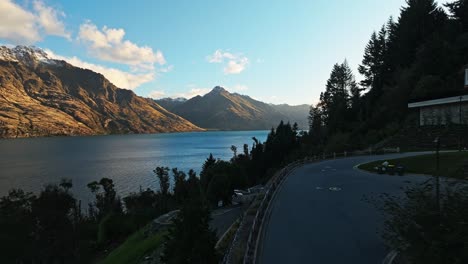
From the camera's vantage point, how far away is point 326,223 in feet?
55.0

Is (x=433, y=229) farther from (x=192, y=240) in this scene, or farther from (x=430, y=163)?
(x=430, y=163)

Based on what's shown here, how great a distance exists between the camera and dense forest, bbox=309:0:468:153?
58031 millimetres

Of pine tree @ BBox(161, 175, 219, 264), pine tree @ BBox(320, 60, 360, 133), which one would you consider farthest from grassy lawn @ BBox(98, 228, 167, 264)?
pine tree @ BBox(320, 60, 360, 133)

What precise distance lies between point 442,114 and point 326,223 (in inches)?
1600

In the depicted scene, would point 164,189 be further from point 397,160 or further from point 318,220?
point 318,220

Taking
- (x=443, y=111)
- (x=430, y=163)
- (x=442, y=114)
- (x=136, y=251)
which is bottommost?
(x=136, y=251)

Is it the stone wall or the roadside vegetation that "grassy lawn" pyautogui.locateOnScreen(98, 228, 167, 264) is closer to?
the roadside vegetation

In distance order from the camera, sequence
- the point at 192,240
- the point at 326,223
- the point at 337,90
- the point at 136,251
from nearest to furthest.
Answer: the point at 192,240 < the point at 326,223 < the point at 136,251 < the point at 337,90

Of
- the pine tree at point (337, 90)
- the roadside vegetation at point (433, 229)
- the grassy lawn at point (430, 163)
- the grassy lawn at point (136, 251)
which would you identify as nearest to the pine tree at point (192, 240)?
the roadside vegetation at point (433, 229)

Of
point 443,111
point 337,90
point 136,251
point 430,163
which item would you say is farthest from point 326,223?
point 337,90

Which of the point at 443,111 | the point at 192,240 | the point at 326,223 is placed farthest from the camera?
the point at 443,111

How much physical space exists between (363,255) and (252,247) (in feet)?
14.3

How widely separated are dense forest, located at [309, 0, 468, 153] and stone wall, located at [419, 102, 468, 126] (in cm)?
190

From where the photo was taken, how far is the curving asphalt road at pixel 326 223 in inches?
508
